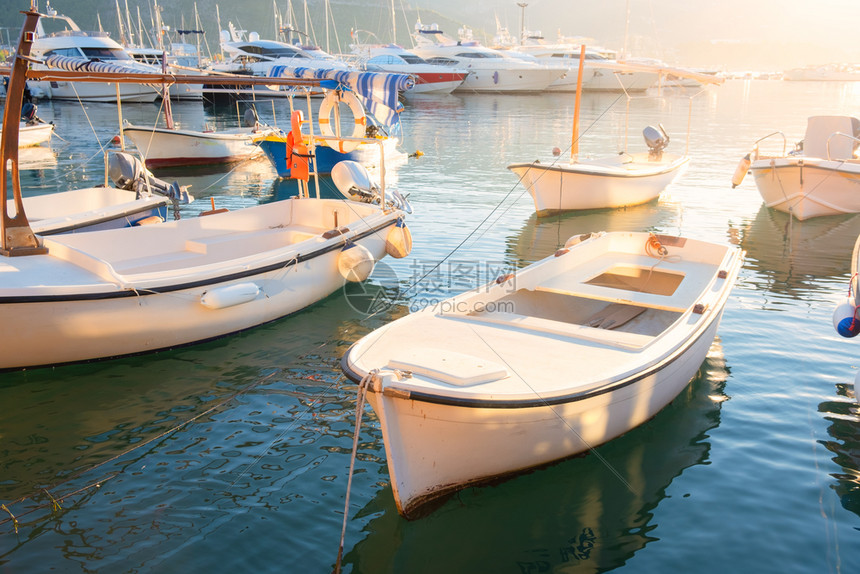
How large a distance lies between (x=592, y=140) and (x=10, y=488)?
27.4 meters

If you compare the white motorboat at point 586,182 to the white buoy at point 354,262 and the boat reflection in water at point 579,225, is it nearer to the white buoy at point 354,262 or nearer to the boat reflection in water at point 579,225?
the boat reflection in water at point 579,225

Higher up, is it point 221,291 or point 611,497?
point 221,291

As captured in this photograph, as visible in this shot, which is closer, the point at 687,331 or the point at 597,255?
the point at 687,331

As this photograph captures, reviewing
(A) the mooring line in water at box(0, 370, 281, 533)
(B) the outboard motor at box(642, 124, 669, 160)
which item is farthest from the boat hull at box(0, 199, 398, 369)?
(B) the outboard motor at box(642, 124, 669, 160)

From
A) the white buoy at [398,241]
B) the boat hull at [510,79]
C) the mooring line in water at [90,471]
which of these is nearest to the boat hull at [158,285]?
the white buoy at [398,241]

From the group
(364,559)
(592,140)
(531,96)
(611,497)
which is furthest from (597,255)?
(531,96)

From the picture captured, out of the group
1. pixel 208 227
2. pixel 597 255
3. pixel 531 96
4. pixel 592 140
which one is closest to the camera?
pixel 597 255

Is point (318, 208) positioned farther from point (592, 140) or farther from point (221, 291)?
point (592, 140)

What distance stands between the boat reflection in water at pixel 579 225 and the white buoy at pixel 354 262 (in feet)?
11.1

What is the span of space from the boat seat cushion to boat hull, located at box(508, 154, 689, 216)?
6.54m

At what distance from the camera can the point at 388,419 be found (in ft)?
14.6

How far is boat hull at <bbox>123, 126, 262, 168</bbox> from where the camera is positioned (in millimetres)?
20659

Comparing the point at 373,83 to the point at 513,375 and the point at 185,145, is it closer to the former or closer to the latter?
the point at 513,375

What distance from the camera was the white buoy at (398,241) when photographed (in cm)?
1002
